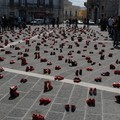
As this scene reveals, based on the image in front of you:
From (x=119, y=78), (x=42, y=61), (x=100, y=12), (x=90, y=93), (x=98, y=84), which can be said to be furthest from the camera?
(x=100, y=12)

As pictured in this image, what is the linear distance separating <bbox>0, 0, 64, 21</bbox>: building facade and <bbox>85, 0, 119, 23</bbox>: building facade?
914cm

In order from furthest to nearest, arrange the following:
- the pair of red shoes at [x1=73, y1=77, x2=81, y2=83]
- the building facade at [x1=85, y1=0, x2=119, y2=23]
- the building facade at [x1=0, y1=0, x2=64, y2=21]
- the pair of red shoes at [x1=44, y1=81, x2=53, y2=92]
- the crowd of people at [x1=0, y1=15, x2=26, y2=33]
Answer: the building facade at [x1=85, y1=0, x2=119, y2=23], the building facade at [x1=0, y1=0, x2=64, y2=21], the crowd of people at [x1=0, y1=15, x2=26, y2=33], the pair of red shoes at [x1=73, y1=77, x2=81, y2=83], the pair of red shoes at [x1=44, y1=81, x2=53, y2=92]

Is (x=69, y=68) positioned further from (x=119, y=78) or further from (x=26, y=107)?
(x=26, y=107)

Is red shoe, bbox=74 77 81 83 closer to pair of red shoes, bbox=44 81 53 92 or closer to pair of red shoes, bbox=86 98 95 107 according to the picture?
pair of red shoes, bbox=44 81 53 92

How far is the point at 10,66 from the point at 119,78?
11.2 ft

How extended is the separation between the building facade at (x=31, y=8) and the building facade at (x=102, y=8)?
9.14 metres

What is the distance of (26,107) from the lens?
6.79m

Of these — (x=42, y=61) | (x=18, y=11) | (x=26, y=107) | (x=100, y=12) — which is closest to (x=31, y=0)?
(x=18, y=11)

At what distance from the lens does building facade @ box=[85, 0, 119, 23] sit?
7969cm

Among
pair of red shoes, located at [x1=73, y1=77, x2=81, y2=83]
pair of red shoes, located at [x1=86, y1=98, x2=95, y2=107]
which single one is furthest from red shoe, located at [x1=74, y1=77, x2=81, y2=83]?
pair of red shoes, located at [x1=86, y1=98, x2=95, y2=107]

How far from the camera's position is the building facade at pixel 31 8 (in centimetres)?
7538

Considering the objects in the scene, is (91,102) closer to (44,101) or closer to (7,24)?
(44,101)

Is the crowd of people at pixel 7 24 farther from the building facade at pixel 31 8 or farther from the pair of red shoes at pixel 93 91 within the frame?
the building facade at pixel 31 8

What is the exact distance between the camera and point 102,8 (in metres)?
82.4
